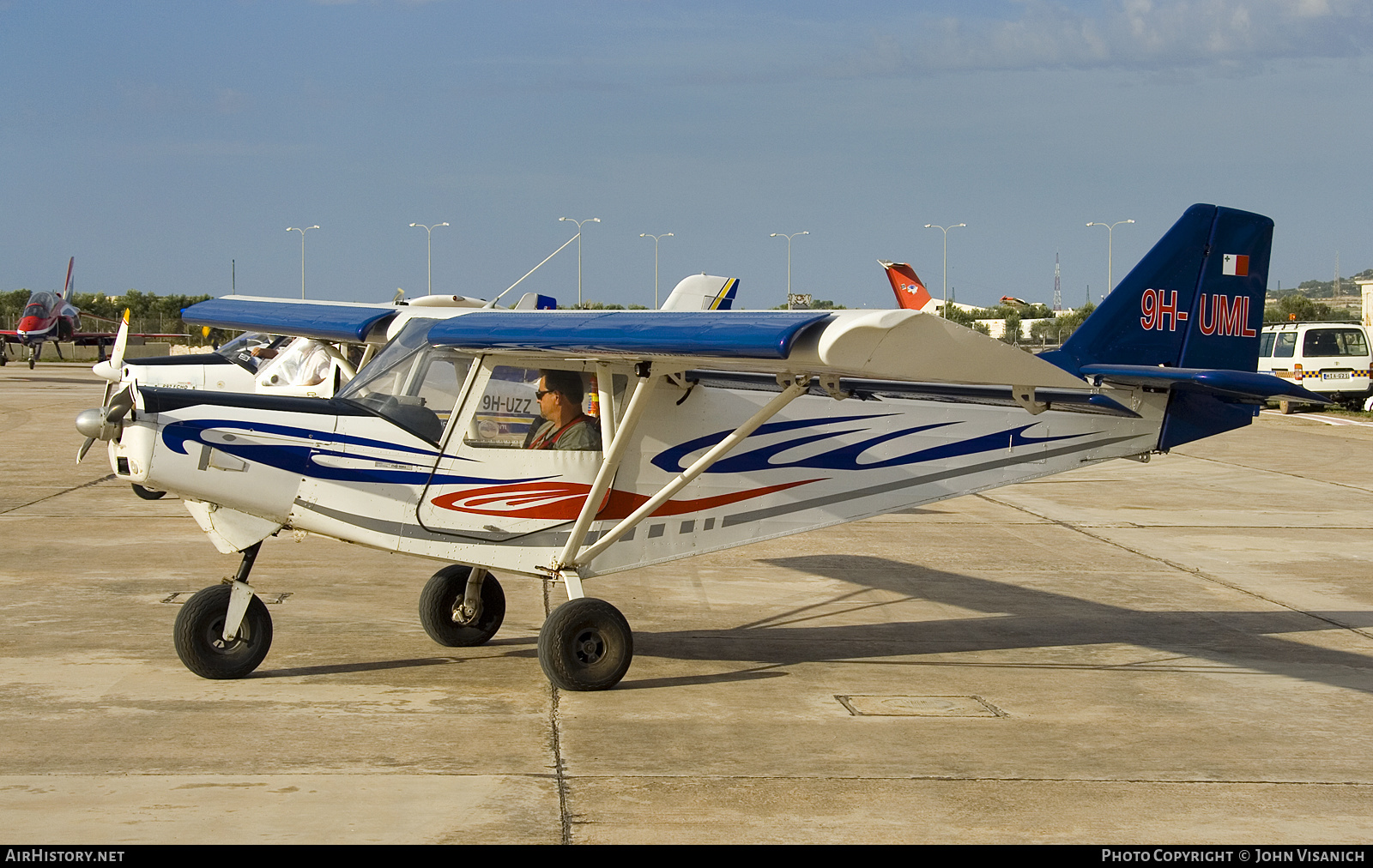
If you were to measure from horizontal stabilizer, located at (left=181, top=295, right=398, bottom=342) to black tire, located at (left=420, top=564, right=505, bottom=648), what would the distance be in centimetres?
222

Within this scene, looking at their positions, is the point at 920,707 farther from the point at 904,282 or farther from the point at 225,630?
the point at 904,282

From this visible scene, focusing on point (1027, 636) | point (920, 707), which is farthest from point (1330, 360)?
point (920, 707)

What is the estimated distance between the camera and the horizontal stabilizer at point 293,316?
32.0 feet

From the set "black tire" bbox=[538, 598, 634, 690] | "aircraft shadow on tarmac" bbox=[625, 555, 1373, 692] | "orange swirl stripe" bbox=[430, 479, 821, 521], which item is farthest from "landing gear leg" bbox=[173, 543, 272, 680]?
"aircraft shadow on tarmac" bbox=[625, 555, 1373, 692]

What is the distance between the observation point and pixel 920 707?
7152 mm

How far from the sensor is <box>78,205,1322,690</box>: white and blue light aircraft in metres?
6.65

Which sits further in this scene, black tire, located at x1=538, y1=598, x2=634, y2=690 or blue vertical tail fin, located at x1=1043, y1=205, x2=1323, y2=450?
blue vertical tail fin, located at x1=1043, y1=205, x2=1323, y2=450

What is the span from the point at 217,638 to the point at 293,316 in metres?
3.91

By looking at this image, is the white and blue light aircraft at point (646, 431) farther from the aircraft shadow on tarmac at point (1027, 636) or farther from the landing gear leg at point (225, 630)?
the aircraft shadow on tarmac at point (1027, 636)

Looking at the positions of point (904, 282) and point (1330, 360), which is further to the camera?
point (904, 282)

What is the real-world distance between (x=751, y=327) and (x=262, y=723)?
3.08m

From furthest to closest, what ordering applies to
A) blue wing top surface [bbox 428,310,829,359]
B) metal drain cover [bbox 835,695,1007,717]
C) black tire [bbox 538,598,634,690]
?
black tire [bbox 538,598,634,690]
metal drain cover [bbox 835,695,1007,717]
blue wing top surface [bbox 428,310,829,359]

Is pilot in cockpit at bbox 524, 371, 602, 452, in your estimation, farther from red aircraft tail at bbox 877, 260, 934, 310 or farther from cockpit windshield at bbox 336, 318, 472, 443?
red aircraft tail at bbox 877, 260, 934, 310

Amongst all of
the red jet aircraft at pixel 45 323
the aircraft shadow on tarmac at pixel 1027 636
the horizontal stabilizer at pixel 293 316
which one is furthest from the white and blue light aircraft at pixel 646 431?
the red jet aircraft at pixel 45 323
